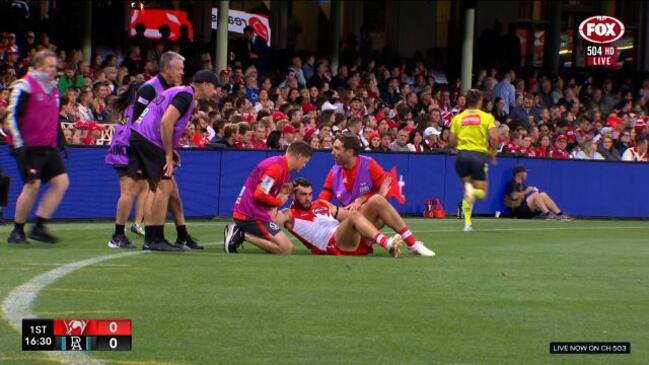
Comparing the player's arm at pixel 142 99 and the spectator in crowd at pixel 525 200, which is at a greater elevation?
the player's arm at pixel 142 99

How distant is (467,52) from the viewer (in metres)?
30.8

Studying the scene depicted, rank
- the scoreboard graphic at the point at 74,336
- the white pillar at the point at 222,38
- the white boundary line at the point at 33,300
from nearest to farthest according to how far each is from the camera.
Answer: the white boundary line at the point at 33,300, the scoreboard graphic at the point at 74,336, the white pillar at the point at 222,38

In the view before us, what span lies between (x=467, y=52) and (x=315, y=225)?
55.9 ft

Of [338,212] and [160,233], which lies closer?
[160,233]

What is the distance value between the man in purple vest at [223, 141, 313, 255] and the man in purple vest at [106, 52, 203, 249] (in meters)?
0.64

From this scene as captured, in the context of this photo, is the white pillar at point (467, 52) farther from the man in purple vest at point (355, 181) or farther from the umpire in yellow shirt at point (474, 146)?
the man in purple vest at point (355, 181)

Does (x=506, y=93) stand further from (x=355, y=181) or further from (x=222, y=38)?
(x=355, y=181)

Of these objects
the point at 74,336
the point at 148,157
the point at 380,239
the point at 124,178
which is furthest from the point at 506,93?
the point at 74,336

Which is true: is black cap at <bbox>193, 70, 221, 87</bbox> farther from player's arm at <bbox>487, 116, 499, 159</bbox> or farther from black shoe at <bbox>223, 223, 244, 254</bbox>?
player's arm at <bbox>487, 116, 499, 159</bbox>

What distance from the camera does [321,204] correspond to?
14570mm

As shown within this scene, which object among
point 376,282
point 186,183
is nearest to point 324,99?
point 186,183

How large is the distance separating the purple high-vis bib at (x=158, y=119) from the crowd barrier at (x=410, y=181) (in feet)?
18.7

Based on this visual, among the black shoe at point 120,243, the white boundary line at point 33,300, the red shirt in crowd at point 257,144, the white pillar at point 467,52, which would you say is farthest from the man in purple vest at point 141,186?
the white pillar at point 467,52

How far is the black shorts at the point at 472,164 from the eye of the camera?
794 inches
